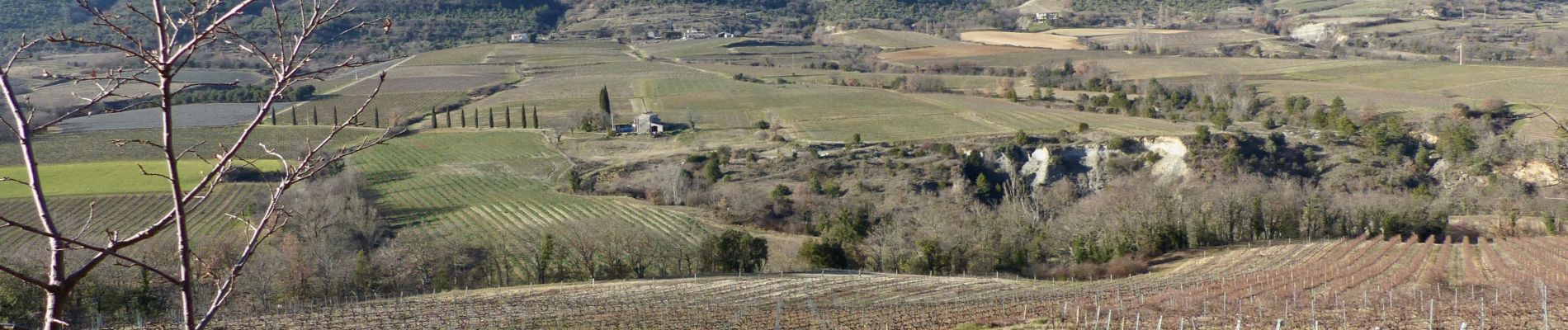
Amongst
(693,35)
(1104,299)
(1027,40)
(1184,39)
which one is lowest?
(1104,299)

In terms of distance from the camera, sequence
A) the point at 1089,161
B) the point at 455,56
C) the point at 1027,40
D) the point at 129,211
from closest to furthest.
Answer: the point at 129,211
the point at 1089,161
the point at 455,56
the point at 1027,40

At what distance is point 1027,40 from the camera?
127 metres

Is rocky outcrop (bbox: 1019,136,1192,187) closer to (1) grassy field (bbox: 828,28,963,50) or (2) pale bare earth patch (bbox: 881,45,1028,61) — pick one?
(2) pale bare earth patch (bbox: 881,45,1028,61)

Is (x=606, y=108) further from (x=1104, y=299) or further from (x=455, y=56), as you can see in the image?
(x=1104, y=299)

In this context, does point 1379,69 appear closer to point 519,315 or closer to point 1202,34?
point 1202,34

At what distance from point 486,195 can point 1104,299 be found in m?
37.9

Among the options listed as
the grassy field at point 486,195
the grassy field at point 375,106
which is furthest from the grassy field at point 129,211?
the grassy field at point 375,106

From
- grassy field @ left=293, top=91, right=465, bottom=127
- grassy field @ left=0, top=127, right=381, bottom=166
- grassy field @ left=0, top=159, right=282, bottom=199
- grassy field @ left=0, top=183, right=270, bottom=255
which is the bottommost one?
grassy field @ left=0, top=183, right=270, bottom=255

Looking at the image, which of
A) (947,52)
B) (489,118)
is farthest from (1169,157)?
(947,52)

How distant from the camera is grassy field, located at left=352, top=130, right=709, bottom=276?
46438 millimetres

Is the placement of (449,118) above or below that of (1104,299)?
above

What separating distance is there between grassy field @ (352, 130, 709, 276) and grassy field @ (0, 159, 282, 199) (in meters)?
6.96

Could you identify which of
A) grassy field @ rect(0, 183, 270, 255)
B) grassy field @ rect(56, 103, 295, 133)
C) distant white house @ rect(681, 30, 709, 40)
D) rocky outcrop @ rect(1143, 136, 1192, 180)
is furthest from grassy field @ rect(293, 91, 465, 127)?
distant white house @ rect(681, 30, 709, 40)

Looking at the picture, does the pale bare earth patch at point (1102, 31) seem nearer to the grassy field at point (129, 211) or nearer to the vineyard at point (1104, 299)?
the vineyard at point (1104, 299)
